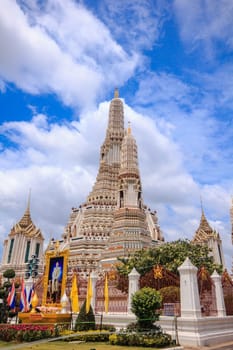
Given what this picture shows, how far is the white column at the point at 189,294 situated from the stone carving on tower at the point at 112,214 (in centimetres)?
3067

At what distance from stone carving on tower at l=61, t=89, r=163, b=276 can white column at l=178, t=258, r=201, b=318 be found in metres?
30.7

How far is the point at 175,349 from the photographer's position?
12.6 m

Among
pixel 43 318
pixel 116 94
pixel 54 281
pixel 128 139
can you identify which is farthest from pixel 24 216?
pixel 43 318

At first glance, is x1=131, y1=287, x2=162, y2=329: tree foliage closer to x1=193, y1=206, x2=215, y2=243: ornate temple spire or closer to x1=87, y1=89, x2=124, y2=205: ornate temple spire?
x1=87, y1=89, x2=124, y2=205: ornate temple spire

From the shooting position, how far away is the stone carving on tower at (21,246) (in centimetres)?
6122

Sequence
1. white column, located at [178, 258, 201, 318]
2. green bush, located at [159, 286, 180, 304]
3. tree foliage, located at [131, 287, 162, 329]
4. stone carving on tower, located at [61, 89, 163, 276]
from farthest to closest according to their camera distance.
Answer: stone carving on tower, located at [61, 89, 163, 276] → green bush, located at [159, 286, 180, 304] → white column, located at [178, 258, 201, 318] → tree foliage, located at [131, 287, 162, 329]

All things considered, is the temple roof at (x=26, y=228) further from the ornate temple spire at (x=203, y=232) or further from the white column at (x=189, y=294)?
the white column at (x=189, y=294)

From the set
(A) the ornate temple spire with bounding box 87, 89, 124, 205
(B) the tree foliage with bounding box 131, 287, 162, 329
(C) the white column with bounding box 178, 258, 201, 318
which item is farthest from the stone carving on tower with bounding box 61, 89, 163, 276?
(B) the tree foliage with bounding box 131, 287, 162, 329

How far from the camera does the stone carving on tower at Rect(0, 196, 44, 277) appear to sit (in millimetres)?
61219

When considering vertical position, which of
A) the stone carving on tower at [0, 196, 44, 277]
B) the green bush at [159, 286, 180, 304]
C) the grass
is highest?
the stone carving on tower at [0, 196, 44, 277]

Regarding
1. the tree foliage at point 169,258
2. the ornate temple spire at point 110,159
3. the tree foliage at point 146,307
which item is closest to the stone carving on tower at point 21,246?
the ornate temple spire at point 110,159

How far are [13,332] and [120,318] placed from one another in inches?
235

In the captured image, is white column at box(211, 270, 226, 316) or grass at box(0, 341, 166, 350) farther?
white column at box(211, 270, 226, 316)

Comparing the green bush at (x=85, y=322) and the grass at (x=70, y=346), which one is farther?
the green bush at (x=85, y=322)
